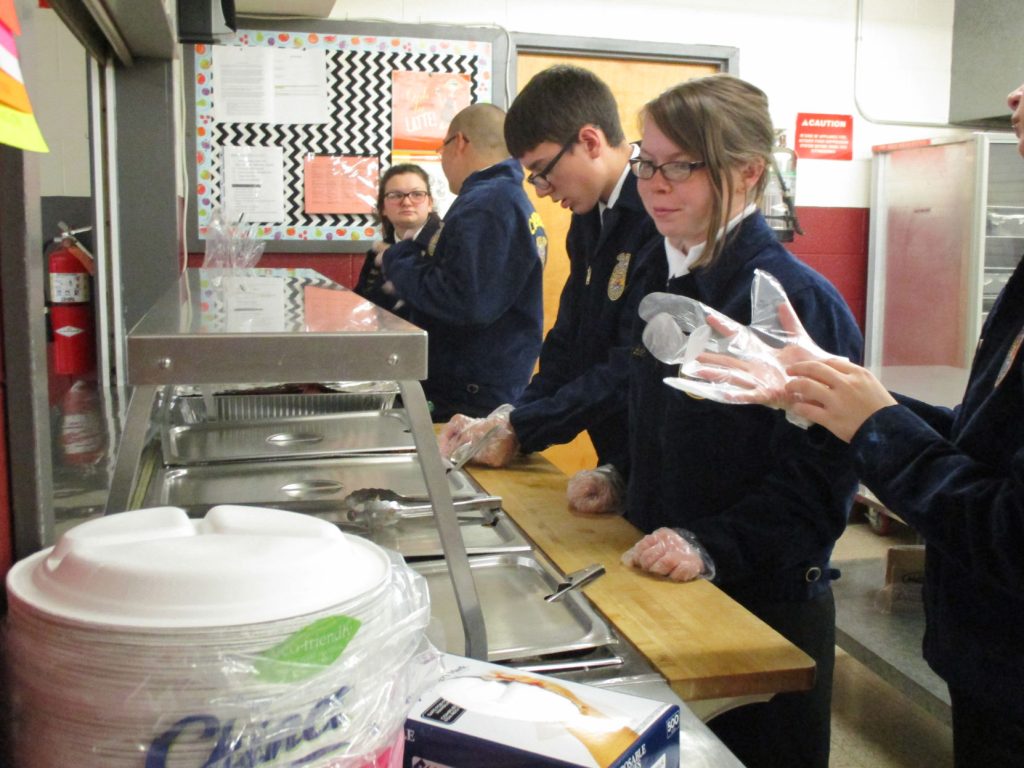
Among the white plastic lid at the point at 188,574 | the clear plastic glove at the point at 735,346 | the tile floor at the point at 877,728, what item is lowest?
the tile floor at the point at 877,728

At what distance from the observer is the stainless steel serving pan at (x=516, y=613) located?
1.05 m

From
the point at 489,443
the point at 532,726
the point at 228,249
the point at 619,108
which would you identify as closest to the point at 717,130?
the point at 489,443

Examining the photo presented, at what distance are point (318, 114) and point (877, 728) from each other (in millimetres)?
3148

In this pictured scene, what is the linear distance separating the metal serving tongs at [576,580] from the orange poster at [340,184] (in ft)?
10.3

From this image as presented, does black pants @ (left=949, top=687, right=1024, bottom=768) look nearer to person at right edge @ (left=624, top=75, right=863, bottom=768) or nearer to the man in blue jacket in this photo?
person at right edge @ (left=624, top=75, right=863, bottom=768)

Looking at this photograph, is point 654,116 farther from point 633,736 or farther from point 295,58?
point 295,58

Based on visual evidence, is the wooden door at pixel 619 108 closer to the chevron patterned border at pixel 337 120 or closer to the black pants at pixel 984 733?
the chevron patterned border at pixel 337 120

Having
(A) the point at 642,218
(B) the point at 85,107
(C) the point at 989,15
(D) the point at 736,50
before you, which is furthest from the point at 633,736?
(D) the point at 736,50

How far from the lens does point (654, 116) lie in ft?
5.04

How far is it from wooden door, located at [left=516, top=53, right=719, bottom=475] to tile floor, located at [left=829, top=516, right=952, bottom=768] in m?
1.50

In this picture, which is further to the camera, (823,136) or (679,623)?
(823,136)

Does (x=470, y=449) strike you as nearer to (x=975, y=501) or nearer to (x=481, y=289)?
(x=481, y=289)

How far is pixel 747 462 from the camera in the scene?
4.81 ft

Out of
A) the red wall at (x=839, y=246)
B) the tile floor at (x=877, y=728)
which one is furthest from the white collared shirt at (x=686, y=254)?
the red wall at (x=839, y=246)
